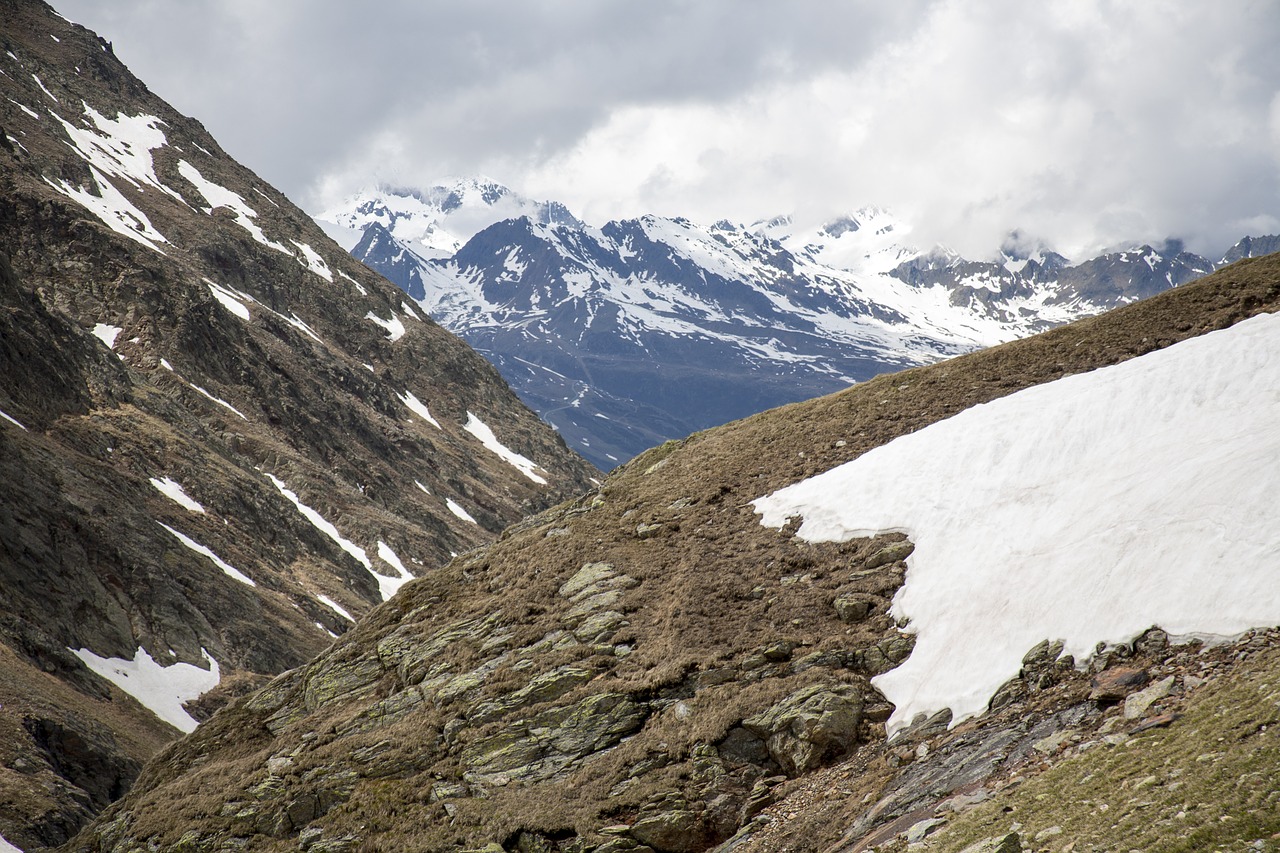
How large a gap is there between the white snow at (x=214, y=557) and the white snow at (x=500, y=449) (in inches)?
3095

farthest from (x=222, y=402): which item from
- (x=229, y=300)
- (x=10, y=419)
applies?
(x=10, y=419)

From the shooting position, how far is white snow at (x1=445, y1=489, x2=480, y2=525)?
11706 cm

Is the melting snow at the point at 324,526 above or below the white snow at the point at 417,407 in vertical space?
below

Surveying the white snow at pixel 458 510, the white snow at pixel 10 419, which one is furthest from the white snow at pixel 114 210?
the white snow at pixel 10 419

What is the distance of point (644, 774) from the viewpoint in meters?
20.5

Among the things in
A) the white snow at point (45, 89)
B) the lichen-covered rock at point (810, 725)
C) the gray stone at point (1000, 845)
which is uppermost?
the white snow at point (45, 89)

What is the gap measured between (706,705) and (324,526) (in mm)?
77365

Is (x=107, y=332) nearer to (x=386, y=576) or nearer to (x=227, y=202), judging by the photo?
(x=386, y=576)

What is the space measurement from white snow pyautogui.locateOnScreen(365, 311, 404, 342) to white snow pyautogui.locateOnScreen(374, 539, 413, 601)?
7496 cm

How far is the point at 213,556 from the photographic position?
67250 mm

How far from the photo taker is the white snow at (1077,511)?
18.1m

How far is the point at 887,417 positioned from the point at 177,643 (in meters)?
49.1

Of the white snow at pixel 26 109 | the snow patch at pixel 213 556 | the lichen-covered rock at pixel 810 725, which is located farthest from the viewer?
the white snow at pixel 26 109

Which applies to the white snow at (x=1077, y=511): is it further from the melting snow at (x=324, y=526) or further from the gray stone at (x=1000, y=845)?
the melting snow at (x=324, y=526)
